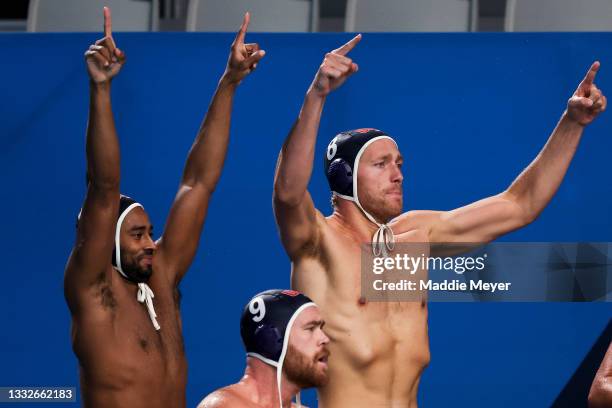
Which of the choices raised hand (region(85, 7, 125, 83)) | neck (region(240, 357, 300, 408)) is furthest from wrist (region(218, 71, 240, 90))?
neck (region(240, 357, 300, 408))

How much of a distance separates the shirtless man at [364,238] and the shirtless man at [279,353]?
51 cm

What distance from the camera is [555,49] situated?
574 cm

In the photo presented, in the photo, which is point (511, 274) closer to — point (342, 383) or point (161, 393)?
point (342, 383)

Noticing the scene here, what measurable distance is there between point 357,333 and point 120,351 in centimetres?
100

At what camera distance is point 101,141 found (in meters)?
4.43

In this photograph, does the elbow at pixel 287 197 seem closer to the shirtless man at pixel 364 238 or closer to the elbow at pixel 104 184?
the shirtless man at pixel 364 238

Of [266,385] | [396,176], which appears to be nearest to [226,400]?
[266,385]

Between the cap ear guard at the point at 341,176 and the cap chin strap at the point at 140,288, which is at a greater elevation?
the cap ear guard at the point at 341,176

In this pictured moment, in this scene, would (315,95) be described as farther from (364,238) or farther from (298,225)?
(364,238)

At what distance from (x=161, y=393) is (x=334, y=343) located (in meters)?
0.75

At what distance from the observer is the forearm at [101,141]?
4.36 metres

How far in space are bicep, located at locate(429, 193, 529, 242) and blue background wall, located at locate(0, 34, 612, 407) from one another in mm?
153

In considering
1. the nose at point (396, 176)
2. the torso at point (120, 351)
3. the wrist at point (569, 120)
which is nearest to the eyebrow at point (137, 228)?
the torso at point (120, 351)

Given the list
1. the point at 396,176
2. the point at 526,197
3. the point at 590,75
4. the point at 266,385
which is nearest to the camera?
the point at 266,385
